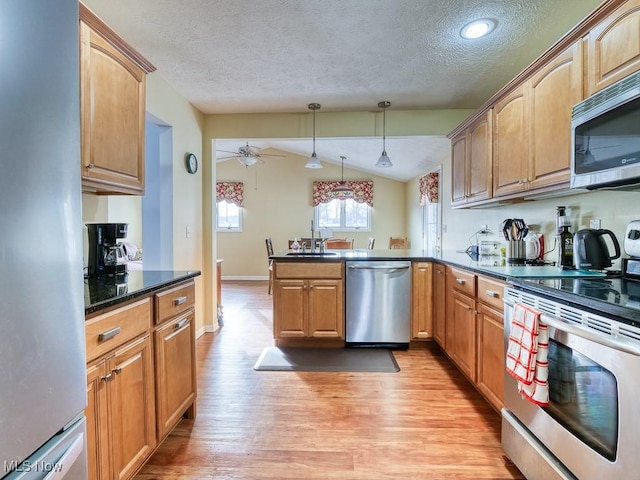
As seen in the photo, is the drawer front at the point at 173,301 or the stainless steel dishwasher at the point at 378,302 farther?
the stainless steel dishwasher at the point at 378,302

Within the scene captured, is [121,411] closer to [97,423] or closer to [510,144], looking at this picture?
[97,423]

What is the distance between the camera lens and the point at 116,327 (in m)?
1.26

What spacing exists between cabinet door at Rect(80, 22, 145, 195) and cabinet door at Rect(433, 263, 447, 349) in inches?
92.9

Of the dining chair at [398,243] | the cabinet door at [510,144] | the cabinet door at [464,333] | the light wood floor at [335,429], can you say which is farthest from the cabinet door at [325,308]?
the dining chair at [398,243]

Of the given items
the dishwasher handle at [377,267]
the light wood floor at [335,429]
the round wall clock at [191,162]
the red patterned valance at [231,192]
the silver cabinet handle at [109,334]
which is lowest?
the light wood floor at [335,429]

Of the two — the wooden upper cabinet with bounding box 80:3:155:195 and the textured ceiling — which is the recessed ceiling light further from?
the wooden upper cabinet with bounding box 80:3:155:195

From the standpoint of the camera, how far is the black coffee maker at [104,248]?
1.78 metres

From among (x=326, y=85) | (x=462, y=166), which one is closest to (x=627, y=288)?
(x=462, y=166)

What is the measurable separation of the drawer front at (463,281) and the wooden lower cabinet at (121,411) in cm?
192

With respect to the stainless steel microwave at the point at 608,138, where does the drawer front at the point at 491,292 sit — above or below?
below

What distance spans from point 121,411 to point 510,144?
2.59 meters

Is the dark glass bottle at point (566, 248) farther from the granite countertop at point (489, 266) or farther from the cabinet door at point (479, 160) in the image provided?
the cabinet door at point (479, 160)

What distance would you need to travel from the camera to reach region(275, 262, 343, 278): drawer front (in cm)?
307

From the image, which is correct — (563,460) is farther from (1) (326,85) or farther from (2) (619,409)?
(1) (326,85)
